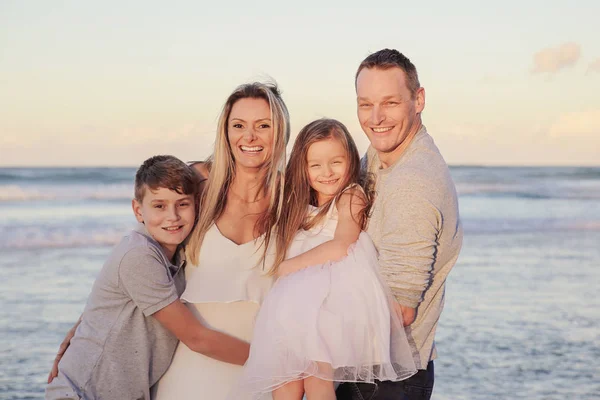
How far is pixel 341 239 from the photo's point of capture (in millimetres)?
3379

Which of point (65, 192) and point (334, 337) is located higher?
point (334, 337)

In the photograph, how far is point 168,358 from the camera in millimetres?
3598

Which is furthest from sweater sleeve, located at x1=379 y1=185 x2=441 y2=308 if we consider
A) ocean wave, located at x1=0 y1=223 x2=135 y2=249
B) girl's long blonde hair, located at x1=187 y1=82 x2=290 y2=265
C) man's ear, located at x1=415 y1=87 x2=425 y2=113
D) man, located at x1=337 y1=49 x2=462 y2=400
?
ocean wave, located at x1=0 y1=223 x2=135 y2=249

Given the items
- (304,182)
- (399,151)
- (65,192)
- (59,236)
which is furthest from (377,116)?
(65,192)

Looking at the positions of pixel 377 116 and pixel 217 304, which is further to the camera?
pixel 217 304

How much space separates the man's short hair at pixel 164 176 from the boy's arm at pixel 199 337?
556 millimetres

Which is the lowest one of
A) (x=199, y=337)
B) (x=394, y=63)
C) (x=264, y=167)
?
(x=199, y=337)

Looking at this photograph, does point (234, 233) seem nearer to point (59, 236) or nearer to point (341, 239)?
point (341, 239)

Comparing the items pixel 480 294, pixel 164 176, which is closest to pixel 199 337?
pixel 164 176

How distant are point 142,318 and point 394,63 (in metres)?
1.62

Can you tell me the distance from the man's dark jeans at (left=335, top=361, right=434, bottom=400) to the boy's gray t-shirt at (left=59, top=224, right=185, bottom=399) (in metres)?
0.93

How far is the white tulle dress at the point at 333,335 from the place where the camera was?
9.59 ft

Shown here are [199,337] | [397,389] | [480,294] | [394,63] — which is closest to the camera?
[397,389]

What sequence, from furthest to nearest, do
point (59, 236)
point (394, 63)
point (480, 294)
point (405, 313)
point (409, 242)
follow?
point (59, 236) → point (480, 294) → point (394, 63) → point (405, 313) → point (409, 242)
